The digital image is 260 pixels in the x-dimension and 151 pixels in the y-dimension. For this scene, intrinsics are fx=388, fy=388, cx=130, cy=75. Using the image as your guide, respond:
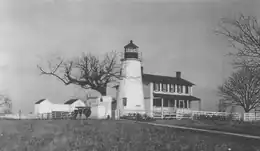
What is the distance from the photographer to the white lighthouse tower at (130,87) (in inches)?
396

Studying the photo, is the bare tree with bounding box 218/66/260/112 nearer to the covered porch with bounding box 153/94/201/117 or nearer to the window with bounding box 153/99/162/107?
the covered porch with bounding box 153/94/201/117

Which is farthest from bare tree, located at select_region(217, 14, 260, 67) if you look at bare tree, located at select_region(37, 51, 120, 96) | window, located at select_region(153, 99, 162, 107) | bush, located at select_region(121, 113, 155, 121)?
window, located at select_region(153, 99, 162, 107)

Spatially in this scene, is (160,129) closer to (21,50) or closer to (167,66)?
(167,66)

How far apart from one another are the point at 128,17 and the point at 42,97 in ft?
6.71

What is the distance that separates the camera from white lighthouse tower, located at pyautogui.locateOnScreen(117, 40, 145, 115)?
33.0 ft

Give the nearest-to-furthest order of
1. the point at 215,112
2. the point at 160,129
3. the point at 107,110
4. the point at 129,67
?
the point at 160,129 → the point at 215,112 → the point at 107,110 → the point at 129,67

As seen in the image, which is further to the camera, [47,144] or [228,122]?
[228,122]

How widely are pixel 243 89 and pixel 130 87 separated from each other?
12.5 ft

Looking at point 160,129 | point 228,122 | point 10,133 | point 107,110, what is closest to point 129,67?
point 107,110

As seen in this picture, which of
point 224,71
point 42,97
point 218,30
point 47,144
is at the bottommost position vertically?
point 47,144

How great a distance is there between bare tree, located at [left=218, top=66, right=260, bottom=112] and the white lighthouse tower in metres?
3.21

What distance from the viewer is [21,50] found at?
661cm

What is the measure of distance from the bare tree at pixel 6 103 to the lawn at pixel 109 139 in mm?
264

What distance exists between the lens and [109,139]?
20.5ft
